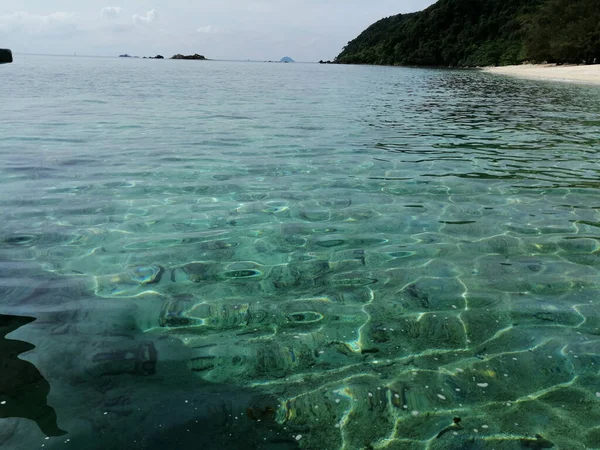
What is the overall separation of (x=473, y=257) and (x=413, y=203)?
82.5 inches

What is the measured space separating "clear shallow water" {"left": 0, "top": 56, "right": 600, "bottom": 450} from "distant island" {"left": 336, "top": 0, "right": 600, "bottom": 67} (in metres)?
67.6

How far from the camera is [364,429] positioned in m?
2.75

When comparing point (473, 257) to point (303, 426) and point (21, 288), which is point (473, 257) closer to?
point (303, 426)

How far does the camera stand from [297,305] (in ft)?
13.6

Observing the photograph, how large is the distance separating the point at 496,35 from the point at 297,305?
132361 mm

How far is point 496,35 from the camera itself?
381ft

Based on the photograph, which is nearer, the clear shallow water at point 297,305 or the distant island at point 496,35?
the clear shallow water at point 297,305

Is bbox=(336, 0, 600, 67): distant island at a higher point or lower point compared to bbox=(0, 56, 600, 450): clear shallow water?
higher

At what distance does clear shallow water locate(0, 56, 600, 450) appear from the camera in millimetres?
2791

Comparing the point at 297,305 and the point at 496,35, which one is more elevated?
the point at 496,35

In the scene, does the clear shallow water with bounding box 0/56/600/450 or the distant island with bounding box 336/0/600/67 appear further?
the distant island with bounding box 336/0/600/67

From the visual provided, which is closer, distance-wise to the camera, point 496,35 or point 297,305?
point 297,305

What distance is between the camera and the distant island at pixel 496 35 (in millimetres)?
63562

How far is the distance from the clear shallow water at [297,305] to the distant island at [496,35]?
67632 millimetres
